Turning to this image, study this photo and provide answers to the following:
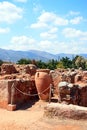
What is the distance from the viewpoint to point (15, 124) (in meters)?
9.95

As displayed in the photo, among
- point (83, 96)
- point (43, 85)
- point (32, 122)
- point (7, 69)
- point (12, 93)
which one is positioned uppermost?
point (7, 69)

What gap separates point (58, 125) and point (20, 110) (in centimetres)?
373

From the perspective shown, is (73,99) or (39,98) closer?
(73,99)

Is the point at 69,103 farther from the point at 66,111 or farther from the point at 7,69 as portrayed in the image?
the point at 7,69

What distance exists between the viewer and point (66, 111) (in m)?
Result: 9.77

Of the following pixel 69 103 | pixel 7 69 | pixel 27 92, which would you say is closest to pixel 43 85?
pixel 27 92

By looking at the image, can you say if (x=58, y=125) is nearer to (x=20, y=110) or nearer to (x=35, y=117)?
(x=35, y=117)

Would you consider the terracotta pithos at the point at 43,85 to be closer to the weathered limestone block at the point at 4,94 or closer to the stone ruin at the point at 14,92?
the stone ruin at the point at 14,92

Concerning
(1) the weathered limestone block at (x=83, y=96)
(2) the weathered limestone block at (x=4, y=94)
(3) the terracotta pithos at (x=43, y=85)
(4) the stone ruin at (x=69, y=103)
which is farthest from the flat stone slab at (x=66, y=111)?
(3) the terracotta pithos at (x=43, y=85)

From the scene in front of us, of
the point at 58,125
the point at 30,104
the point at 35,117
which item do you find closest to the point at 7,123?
the point at 35,117

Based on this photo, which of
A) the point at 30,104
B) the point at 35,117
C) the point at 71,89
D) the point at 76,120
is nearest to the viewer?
the point at 76,120

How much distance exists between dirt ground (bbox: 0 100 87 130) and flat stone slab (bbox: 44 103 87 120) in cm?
17

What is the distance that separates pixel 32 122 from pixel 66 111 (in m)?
1.27

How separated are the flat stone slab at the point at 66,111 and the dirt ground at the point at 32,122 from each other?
17 cm
